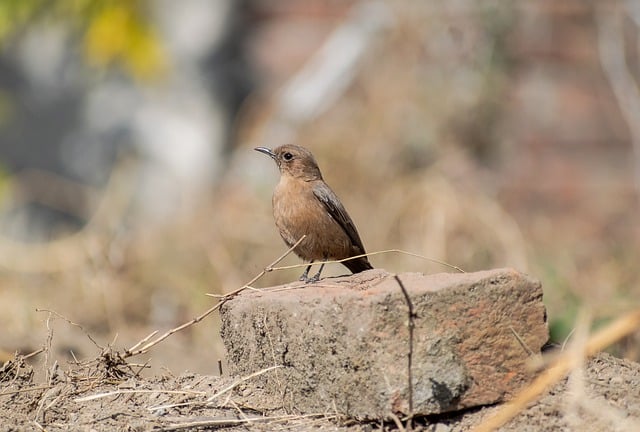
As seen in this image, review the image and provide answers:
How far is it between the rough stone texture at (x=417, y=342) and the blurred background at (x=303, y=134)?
4227mm

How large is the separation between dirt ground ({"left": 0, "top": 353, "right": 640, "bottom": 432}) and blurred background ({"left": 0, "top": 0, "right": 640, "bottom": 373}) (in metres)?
3.84

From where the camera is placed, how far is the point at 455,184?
954 centimetres

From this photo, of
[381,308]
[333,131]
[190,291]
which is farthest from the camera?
[333,131]

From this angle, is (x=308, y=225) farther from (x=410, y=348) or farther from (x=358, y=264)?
(x=410, y=348)

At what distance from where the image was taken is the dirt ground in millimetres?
3924

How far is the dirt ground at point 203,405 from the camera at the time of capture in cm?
392

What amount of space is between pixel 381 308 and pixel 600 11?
25.2ft

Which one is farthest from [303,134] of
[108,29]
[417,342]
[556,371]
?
[556,371]

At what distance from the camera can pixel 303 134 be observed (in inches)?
394

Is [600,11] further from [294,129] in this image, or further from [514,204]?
[294,129]

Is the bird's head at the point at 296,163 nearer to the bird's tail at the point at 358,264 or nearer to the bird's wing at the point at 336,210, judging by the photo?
the bird's wing at the point at 336,210

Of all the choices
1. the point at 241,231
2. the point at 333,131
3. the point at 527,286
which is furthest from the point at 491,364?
the point at 333,131

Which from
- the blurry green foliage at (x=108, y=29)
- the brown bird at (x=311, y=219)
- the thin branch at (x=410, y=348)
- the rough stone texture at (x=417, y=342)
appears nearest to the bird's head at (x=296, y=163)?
the brown bird at (x=311, y=219)

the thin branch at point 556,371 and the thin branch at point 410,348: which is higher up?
the thin branch at point 410,348
